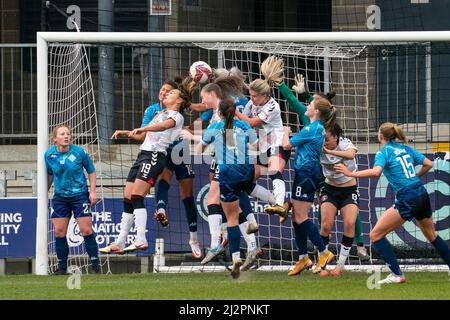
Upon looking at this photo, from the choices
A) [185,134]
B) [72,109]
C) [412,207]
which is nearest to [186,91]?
[185,134]

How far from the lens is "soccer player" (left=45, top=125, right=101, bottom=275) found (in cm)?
1608

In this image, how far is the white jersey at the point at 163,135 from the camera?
15602 mm

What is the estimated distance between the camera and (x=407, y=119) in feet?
63.4

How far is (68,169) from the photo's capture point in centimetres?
1606

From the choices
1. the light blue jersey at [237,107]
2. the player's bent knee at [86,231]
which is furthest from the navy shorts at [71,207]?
the light blue jersey at [237,107]

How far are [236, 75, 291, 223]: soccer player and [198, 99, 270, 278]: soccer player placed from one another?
759mm

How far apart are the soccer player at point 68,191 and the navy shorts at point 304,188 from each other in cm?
268

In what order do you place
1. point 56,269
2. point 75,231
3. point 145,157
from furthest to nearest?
point 75,231, point 56,269, point 145,157

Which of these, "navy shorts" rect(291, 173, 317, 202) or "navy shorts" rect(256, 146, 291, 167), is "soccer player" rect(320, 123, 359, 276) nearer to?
"navy shorts" rect(256, 146, 291, 167)

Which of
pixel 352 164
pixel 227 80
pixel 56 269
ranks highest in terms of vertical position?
pixel 227 80

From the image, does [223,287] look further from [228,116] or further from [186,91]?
[186,91]
